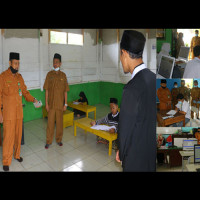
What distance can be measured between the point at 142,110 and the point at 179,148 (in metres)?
0.73

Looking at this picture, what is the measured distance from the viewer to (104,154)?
3893 mm

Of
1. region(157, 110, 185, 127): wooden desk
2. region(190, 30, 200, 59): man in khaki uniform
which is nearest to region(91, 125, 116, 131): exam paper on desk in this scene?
region(157, 110, 185, 127): wooden desk

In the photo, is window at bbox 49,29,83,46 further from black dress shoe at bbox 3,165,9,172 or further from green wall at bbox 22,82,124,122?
black dress shoe at bbox 3,165,9,172

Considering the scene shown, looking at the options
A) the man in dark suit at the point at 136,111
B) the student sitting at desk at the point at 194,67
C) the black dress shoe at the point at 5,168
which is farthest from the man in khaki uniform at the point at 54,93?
the student sitting at desk at the point at 194,67

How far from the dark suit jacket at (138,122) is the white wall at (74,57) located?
13.2 feet

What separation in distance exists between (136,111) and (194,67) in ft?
1.89

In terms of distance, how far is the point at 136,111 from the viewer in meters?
1.49

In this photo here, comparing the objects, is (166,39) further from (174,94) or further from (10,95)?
(10,95)

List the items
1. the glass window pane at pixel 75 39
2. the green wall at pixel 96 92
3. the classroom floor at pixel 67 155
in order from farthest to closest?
the green wall at pixel 96 92 < the glass window pane at pixel 75 39 < the classroom floor at pixel 67 155

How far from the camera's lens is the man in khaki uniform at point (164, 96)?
1.58 meters

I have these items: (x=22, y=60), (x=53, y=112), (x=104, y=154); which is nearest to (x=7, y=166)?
(x=53, y=112)

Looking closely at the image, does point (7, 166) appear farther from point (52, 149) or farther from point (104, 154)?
point (104, 154)

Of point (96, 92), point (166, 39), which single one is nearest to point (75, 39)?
point (96, 92)

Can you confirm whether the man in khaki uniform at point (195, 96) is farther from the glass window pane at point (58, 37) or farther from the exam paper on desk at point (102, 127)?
the glass window pane at point (58, 37)
